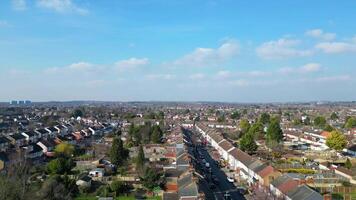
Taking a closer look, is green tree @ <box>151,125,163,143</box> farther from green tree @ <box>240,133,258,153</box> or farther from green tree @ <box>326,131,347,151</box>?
green tree @ <box>326,131,347,151</box>

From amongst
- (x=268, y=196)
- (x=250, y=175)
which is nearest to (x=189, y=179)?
(x=268, y=196)

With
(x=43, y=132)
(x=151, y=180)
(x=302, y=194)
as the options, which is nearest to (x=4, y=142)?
(x=43, y=132)

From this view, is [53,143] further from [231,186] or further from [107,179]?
[231,186]

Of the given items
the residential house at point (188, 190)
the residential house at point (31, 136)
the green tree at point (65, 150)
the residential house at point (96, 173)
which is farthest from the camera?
the residential house at point (31, 136)

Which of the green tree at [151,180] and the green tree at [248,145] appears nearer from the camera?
the green tree at [151,180]

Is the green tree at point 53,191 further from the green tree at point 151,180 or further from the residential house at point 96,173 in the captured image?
the residential house at point 96,173

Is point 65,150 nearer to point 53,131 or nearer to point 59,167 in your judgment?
point 59,167

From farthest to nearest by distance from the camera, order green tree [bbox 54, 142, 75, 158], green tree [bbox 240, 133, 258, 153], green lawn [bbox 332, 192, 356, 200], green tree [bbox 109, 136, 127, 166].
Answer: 1. green tree [bbox 240, 133, 258, 153]
2. green tree [bbox 54, 142, 75, 158]
3. green tree [bbox 109, 136, 127, 166]
4. green lawn [bbox 332, 192, 356, 200]

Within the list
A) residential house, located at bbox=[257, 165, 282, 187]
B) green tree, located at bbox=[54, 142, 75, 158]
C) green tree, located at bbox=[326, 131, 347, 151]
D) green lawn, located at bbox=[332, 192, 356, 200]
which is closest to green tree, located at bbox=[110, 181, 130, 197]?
residential house, located at bbox=[257, 165, 282, 187]

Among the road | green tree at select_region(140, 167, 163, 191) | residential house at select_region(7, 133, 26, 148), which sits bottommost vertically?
the road

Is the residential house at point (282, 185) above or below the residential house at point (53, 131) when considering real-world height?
below

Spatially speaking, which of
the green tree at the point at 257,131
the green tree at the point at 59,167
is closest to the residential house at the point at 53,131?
the green tree at the point at 257,131
